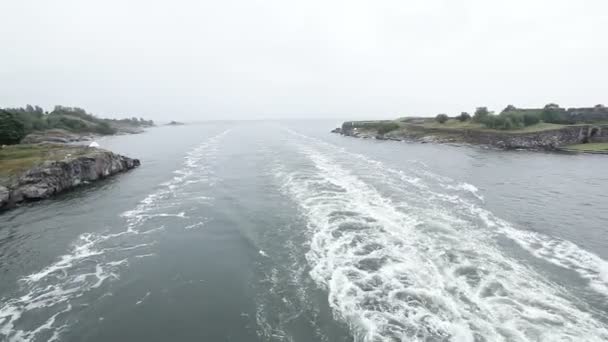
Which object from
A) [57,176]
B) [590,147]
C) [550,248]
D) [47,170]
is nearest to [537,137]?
[590,147]

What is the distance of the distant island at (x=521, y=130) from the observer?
82.8m

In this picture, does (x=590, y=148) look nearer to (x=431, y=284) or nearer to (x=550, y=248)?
(x=550, y=248)

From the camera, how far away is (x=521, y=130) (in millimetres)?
89250

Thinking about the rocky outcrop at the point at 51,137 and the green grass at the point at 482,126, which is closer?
the green grass at the point at 482,126

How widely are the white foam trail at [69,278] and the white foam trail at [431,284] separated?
13.3 metres

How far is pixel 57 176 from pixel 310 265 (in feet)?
134

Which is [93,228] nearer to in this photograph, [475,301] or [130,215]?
[130,215]

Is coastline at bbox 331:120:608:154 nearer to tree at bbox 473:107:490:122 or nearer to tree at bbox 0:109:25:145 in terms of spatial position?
tree at bbox 473:107:490:122

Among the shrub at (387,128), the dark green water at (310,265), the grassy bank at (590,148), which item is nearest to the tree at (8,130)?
the dark green water at (310,265)

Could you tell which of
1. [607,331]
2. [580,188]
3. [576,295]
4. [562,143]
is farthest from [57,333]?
[562,143]

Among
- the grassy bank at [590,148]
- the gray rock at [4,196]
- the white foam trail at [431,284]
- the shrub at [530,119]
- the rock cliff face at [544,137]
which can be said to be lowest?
the white foam trail at [431,284]

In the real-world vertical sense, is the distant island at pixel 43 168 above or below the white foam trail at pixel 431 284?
above

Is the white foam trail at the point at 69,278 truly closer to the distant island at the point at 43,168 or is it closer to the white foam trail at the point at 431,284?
the white foam trail at the point at 431,284

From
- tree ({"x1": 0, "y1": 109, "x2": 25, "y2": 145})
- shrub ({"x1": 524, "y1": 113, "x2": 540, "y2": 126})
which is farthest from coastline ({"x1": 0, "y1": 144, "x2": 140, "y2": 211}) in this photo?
shrub ({"x1": 524, "y1": 113, "x2": 540, "y2": 126})
